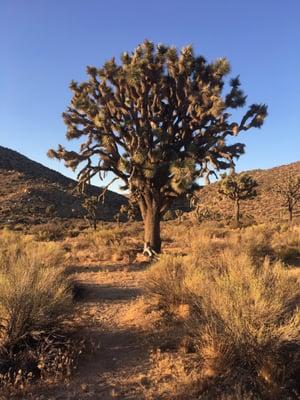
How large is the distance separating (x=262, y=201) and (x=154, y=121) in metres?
41.7

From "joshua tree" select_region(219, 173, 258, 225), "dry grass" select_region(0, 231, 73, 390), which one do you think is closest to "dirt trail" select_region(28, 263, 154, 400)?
"dry grass" select_region(0, 231, 73, 390)

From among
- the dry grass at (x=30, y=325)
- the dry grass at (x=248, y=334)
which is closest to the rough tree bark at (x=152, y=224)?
the dry grass at (x=248, y=334)

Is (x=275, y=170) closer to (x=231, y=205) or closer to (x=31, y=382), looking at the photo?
(x=231, y=205)

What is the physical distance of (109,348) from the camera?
5969 millimetres

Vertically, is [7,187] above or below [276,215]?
above

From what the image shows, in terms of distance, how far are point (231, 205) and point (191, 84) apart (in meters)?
41.9

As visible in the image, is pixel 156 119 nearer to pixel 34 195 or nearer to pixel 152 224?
pixel 152 224

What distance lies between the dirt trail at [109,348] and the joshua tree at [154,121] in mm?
5049

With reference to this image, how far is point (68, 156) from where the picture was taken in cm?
1455

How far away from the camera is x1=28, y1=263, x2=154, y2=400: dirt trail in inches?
188

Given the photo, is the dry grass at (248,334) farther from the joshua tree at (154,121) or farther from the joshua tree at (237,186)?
the joshua tree at (237,186)

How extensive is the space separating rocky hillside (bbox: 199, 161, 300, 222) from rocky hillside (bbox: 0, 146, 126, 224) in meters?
12.1

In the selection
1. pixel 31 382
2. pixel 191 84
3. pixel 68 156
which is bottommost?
pixel 31 382

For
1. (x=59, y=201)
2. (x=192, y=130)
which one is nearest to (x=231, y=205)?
(x=59, y=201)
